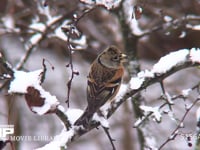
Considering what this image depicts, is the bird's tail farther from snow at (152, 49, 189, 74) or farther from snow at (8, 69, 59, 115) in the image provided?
snow at (152, 49, 189, 74)

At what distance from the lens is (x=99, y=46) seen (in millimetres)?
5582

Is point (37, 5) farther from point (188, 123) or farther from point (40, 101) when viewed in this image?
point (188, 123)

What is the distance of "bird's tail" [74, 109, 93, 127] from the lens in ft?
7.75

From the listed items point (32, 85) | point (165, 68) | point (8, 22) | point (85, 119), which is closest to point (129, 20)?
point (8, 22)

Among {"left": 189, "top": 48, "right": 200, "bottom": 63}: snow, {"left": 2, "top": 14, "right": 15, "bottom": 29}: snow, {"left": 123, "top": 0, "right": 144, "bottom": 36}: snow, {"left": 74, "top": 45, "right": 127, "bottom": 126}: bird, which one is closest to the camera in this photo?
{"left": 189, "top": 48, "right": 200, "bottom": 63}: snow

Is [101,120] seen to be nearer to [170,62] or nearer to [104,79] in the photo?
[170,62]

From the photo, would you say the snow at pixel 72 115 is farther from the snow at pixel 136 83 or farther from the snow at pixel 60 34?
the snow at pixel 60 34

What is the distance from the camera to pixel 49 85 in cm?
674

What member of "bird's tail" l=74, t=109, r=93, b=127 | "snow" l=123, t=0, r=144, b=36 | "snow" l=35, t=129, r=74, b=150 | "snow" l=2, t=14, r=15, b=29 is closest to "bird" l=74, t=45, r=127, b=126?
"bird's tail" l=74, t=109, r=93, b=127

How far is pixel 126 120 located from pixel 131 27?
A: 183cm

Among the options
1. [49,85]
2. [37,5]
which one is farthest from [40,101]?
[49,85]

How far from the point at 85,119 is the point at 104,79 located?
784 mm

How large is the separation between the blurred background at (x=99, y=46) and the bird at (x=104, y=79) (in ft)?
1.01

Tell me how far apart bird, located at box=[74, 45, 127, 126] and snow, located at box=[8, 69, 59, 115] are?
301mm
